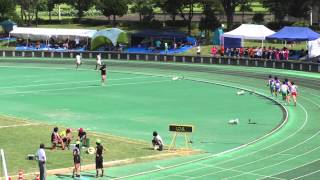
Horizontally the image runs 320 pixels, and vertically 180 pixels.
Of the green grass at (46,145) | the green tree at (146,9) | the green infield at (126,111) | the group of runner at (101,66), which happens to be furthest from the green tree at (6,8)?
the green grass at (46,145)

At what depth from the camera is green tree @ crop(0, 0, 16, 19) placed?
11382cm

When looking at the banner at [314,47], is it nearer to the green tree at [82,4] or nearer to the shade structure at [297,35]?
the shade structure at [297,35]

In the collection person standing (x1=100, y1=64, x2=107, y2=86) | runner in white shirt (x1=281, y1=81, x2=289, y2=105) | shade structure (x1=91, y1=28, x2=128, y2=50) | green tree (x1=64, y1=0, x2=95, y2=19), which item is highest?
green tree (x1=64, y1=0, x2=95, y2=19)

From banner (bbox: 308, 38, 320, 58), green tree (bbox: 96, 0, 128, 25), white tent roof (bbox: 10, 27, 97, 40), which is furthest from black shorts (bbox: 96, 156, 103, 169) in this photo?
green tree (bbox: 96, 0, 128, 25)

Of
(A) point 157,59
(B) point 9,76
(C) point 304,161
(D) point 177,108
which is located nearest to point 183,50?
(A) point 157,59

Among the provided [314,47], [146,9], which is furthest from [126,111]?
[146,9]

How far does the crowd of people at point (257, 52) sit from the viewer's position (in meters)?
70.4

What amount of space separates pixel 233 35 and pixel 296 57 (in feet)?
29.5

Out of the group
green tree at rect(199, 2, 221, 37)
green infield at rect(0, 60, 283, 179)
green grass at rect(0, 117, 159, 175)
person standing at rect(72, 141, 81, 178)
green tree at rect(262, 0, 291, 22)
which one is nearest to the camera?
person standing at rect(72, 141, 81, 178)

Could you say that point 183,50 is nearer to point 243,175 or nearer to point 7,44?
point 7,44

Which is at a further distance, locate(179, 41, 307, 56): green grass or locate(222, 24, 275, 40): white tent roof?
locate(179, 41, 307, 56): green grass

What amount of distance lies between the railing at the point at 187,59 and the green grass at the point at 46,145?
37866 mm

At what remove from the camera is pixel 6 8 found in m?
114

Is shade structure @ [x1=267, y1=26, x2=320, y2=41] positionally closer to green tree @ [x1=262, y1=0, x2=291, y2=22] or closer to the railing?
the railing
